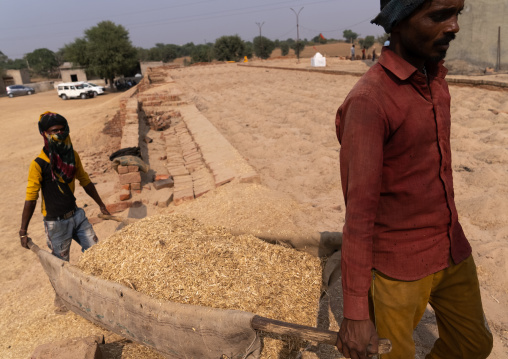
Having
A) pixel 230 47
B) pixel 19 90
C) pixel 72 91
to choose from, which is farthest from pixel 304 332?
pixel 230 47

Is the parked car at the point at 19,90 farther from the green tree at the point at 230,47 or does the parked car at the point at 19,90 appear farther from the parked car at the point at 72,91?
the green tree at the point at 230,47

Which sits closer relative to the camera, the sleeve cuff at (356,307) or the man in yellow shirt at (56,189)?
the sleeve cuff at (356,307)

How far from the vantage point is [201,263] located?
9.14 feet

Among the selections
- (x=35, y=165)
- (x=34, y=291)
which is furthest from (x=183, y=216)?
(x=34, y=291)

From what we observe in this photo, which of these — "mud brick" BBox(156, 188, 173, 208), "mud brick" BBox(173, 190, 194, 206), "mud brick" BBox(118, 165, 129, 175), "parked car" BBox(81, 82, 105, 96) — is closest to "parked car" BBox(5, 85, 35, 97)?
"parked car" BBox(81, 82, 105, 96)

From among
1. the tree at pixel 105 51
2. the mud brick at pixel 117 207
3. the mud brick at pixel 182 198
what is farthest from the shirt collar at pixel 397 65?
the tree at pixel 105 51

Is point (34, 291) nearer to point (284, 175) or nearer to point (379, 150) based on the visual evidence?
point (284, 175)

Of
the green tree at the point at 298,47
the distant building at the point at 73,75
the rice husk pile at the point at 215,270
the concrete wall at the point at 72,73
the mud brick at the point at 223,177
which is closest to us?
the rice husk pile at the point at 215,270

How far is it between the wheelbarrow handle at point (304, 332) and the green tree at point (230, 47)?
5147cm

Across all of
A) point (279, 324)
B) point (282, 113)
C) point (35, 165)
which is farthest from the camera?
point (282, 113)

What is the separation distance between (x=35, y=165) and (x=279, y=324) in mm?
2550

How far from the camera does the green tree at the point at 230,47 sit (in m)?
50.3

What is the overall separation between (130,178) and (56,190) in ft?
8.89

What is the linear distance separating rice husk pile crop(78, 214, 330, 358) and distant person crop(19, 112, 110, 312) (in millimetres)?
482
